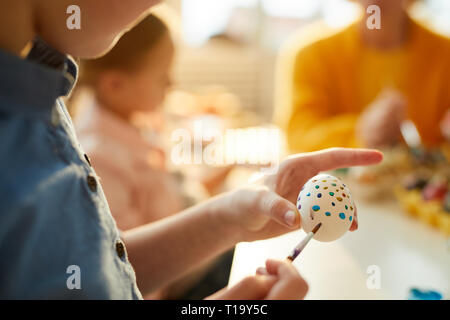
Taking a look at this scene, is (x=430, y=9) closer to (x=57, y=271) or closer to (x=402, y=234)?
(x=402, y=234)

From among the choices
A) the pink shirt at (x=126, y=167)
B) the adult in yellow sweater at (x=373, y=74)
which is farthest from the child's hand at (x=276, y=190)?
the adult in yellow sweater at (x=373, y=74)

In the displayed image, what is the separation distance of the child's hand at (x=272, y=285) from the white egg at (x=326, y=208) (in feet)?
0.23

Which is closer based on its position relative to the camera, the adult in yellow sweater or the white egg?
the white egg

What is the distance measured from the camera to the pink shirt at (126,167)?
829 millimetres

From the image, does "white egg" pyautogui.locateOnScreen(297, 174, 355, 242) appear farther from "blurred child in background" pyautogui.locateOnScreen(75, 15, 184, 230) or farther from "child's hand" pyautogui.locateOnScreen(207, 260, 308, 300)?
"blurred child in background" pyautogui.locateOnScreen(75, 15, 184, 230)

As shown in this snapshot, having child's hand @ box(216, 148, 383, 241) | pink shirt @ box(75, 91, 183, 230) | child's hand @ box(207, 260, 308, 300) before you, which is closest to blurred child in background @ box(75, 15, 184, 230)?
pink shirt @ box(75, 91, 183, 230)

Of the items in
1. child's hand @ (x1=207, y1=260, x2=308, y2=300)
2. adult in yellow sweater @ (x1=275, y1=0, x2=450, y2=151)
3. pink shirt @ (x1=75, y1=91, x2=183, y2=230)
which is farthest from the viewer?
adult in yellow sweater @ (x1=275, y1=0, x2=450, y2=151)

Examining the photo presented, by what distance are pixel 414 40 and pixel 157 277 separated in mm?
1103

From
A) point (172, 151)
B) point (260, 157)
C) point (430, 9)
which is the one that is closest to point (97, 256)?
point (260, 157)

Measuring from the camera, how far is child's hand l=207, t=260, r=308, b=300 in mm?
328

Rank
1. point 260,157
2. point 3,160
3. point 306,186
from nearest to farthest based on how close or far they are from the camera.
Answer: point 3,160, point 306,186, point 260,157

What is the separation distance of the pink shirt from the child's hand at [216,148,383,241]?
1.17 ft
